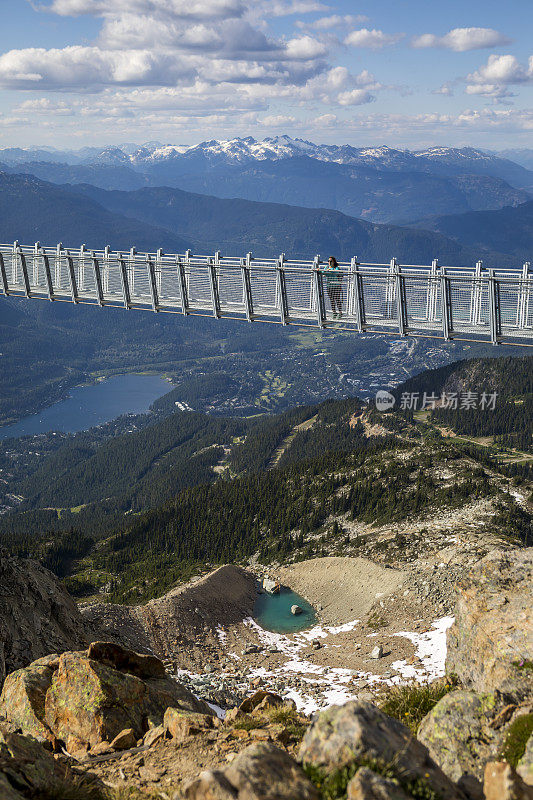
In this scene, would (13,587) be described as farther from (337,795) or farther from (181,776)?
(337,795)

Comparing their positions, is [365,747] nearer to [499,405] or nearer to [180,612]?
[180,612]

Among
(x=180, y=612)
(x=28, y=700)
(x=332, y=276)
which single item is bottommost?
(x=180, y=612)

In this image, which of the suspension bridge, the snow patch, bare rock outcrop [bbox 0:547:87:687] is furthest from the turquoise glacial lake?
the suspension bridge

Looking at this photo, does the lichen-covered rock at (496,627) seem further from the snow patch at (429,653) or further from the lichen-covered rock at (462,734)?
the snow patch at (429,653)

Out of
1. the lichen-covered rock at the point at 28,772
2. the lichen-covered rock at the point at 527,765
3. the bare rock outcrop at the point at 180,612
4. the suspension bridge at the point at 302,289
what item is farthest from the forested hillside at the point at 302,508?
the lichen-covered rock at the point at 28,772

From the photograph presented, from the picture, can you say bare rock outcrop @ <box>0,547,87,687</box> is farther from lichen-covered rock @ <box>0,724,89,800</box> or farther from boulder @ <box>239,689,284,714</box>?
lichen-covered rock @ <box>0,724,89,800</box>

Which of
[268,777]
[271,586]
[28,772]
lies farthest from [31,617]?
[271,586]
